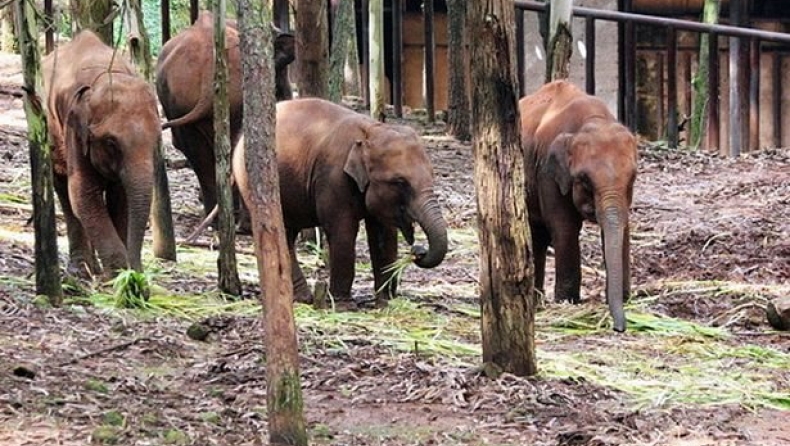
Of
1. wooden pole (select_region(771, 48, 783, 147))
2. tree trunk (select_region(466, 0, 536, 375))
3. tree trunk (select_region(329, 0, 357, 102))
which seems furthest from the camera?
wooden pole (select_region(771, 48, 783, 147))

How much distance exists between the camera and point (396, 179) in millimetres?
10602

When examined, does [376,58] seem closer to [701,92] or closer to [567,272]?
[701,92]

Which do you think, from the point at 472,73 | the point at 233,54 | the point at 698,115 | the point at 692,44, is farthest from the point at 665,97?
the point at 472,73

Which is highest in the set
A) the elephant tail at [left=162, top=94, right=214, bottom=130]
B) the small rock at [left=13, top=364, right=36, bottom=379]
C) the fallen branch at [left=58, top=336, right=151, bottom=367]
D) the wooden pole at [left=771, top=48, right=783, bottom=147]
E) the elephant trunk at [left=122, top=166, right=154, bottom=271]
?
the elephant tail at [left=162, top=94, right=214, bottom=130]

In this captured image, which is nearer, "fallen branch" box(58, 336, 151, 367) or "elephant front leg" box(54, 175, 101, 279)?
"fallen branch" box(58, 336, 151, 367)

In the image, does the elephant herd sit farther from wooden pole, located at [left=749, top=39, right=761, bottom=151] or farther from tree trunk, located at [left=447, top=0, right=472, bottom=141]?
wooden pole, located at [left=749, top=39, right=761, bottom=151]

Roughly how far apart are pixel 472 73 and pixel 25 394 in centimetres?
261

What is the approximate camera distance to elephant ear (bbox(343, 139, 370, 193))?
1066 cm

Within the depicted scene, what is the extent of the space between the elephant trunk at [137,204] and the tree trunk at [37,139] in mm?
1487

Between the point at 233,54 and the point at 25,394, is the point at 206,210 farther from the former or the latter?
the point at 25,394

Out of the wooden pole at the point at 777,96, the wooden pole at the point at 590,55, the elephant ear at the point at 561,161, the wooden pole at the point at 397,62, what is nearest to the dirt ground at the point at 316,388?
the elephant ear at the point at 561,161

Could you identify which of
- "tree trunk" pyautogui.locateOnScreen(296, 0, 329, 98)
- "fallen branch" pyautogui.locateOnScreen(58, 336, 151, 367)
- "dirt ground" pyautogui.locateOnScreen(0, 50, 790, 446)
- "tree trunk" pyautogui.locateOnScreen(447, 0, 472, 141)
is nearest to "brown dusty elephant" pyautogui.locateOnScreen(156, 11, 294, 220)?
"tree trunk" pyautogui.locateOnScreen(296, 0, 329, 98)

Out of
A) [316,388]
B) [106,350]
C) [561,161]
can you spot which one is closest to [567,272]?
[561,161]

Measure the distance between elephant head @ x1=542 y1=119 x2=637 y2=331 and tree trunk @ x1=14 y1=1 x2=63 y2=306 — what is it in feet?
11.9
